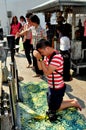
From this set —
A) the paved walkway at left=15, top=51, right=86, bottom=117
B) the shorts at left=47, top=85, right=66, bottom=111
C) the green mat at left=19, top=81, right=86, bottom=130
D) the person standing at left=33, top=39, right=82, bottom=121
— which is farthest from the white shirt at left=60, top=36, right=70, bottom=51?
the shorts at left=47, top=85, right=66, bottom=111

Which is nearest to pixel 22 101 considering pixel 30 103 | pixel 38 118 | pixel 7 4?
pixel 30 103

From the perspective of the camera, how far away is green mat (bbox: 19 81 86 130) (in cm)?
420

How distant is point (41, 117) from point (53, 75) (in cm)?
82

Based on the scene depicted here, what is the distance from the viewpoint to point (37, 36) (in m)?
6.71

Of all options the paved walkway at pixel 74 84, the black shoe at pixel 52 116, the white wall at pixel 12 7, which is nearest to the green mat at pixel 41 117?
the black shoe at pixel 52 116

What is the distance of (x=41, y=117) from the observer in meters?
4.50

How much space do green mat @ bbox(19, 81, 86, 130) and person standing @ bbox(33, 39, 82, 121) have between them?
13 centimetres

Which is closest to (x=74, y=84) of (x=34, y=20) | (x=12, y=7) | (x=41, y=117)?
(x=34, y=20)

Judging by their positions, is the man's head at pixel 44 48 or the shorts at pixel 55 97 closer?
A: the man's head at pixel 44 48

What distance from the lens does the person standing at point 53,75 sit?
13.1ft

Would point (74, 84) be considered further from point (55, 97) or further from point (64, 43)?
point (55, 97)

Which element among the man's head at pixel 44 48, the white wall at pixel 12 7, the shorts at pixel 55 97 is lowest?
the shorts at pixel 55 97

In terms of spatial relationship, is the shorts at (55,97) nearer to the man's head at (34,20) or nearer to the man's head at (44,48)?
the man's head at (44,48)

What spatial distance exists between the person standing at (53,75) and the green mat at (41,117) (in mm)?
128
